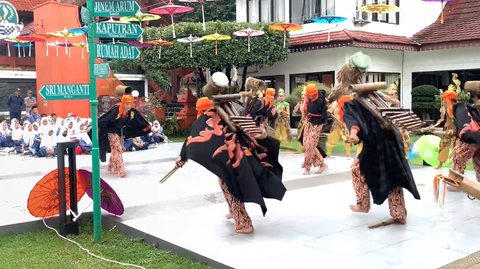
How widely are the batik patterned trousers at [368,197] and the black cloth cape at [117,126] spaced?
4658 millimetres

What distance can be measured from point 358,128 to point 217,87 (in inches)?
59.1

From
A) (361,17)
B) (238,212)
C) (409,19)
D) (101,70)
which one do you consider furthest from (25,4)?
(238,212)

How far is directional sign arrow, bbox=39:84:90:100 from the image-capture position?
5.04 metres

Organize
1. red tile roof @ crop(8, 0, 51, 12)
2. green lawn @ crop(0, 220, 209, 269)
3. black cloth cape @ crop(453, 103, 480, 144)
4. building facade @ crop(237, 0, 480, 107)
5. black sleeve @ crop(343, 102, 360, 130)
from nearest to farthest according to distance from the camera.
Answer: green lawn @ crop(0, 220, 209, 269) → black sleeve @ crop(343, 102, 360, 130) → black cloth cape @ crop(453, 103, 480, 144) → building facade @ crop(237, 0, 480, 107) → red tile roof @ crop(8, 0, 51, 12)

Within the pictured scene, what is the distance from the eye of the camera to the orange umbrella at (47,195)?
5.62 m

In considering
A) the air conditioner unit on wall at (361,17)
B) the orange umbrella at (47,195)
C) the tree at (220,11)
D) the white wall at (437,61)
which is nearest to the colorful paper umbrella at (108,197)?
the orange umbrella at (47,195)

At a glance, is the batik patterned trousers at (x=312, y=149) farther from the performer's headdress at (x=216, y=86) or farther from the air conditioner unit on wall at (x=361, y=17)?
the air conditioner unit on wall at (x=361, y=17)

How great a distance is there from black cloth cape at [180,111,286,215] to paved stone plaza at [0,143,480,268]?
45cm

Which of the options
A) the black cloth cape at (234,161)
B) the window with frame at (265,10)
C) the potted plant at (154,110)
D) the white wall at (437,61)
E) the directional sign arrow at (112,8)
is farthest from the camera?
the window with frame at (265,10)

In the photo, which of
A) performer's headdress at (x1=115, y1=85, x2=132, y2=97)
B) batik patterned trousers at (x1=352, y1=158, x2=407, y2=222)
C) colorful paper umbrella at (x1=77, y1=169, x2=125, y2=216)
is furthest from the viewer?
performer's headdress at (x1=115, y1=85, x2=132, y2=97)

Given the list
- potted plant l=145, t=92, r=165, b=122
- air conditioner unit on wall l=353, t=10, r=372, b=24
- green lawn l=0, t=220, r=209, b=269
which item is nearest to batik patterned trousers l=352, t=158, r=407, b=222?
green lawn l=0, t=220, r=209, b=269

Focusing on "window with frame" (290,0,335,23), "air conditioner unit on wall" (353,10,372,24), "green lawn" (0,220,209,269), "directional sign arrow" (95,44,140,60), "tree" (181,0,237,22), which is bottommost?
"green lawn" (0,220,209,269)

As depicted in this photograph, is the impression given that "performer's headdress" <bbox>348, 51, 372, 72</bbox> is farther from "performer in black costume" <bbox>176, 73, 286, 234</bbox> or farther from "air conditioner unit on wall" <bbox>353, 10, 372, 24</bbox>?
"air conditioner unit on wall" <bbox>353, 10, 372, 24</bbox>

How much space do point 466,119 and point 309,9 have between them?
12.1 metres
